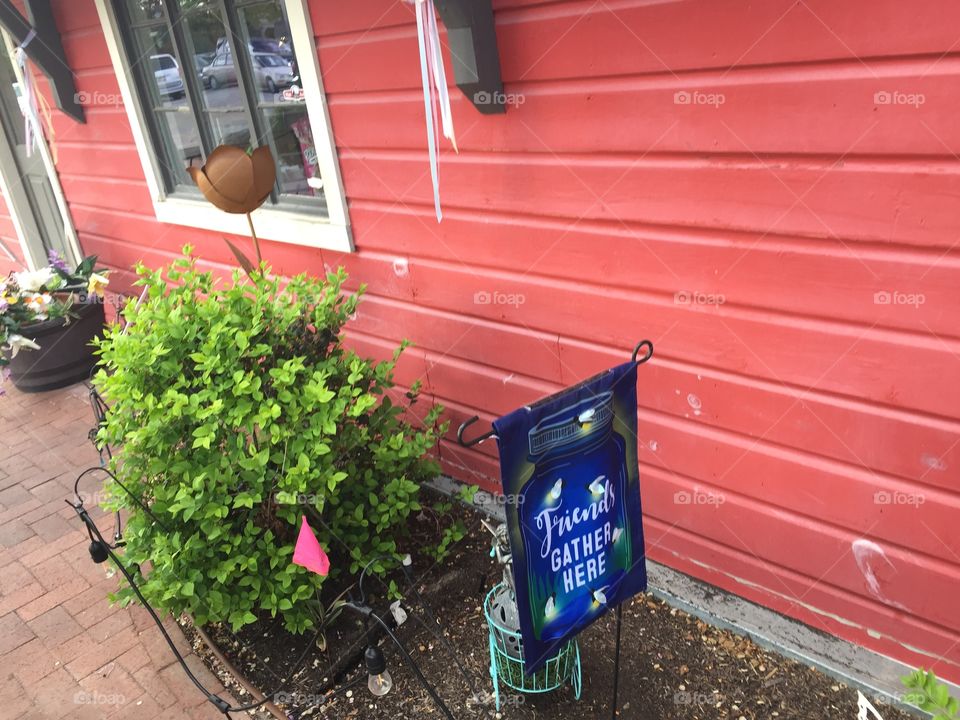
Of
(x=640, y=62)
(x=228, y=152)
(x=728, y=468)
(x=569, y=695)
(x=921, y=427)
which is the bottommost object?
(x=569, y=695)

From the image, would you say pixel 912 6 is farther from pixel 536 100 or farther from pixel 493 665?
pixel 493 665

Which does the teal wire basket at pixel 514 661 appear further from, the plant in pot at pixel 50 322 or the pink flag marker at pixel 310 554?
the plant in pot at pixel 50 322

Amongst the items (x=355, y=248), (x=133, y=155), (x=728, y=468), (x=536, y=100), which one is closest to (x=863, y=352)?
(x=728, y=468)

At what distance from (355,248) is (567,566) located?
2351 mm

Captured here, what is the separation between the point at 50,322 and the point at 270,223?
2.69 metres

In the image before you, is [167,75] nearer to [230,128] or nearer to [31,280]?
[230,128]

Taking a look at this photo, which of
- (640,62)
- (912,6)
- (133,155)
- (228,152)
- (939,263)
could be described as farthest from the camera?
(133,155)

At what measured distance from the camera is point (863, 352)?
7.85ft

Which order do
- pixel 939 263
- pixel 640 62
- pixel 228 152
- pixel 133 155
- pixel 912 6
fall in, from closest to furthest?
pixel 912 6
pixel 939 263
pixel 640 62
pixel 228 152
pixel 133 155

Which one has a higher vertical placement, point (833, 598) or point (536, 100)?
point (536, 100)

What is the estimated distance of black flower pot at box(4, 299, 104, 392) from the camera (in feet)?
20.1

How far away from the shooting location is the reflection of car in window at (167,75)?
4.96m

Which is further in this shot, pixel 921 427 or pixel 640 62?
pixel 640 62

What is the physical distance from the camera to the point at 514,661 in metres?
2.91
